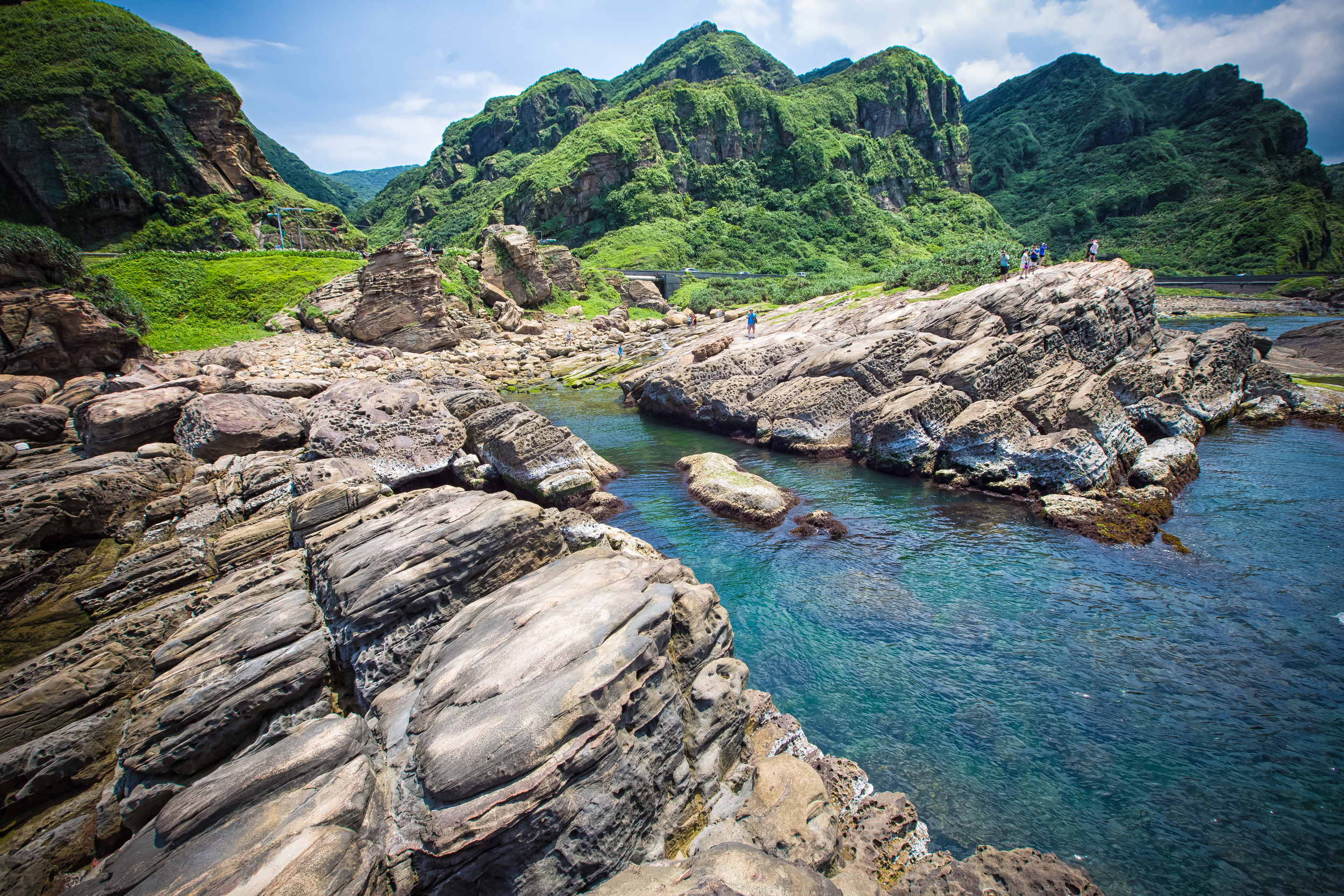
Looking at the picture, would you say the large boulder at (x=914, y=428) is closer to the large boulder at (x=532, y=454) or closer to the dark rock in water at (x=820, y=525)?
the dark rock in water at (x=820, y=525)

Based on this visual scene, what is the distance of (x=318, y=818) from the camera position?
18.9 ft

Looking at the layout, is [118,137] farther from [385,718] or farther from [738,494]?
[385,718]

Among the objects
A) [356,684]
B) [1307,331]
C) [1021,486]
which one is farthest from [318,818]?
[1307,331]

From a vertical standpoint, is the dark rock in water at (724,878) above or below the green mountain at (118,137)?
below

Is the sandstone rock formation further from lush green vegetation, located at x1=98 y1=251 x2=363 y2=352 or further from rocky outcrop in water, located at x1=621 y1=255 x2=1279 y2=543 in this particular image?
rocky outcrop in water, located at x1=621 y1=255 x2=1279 y2=543

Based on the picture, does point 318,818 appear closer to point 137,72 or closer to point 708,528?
point 708,528

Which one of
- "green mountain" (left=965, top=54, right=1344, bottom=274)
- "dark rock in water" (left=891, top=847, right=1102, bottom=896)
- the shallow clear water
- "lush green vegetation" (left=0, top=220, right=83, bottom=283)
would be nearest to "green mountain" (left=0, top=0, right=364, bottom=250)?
"lush green vegetation" (left=0, top=220, right=83, bottom=283)

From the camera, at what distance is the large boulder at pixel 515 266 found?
58.7 m

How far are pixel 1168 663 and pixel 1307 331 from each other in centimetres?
4605

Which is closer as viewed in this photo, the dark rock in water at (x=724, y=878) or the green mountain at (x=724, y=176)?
the dark rock in water at (x=724, y=878)

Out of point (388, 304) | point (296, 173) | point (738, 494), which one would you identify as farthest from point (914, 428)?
point (296, 173)

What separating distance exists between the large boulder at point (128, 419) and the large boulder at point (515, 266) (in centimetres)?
4338

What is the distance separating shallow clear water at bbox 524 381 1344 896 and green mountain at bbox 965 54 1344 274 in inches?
3914

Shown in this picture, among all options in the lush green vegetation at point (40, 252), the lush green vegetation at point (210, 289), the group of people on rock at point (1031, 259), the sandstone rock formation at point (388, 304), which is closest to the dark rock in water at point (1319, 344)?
the group of people on rock at point (1031, 259)
